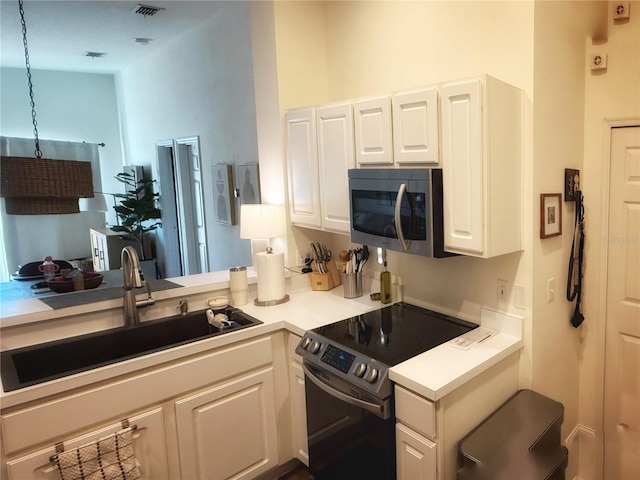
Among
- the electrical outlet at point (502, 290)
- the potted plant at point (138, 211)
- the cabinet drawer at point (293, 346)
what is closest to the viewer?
the electrical outlet at point (502, 290)

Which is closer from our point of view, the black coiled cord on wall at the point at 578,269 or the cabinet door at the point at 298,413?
the black coiled cord on wall at the point at 578,269

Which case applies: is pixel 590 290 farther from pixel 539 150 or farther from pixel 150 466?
pixel 150 466

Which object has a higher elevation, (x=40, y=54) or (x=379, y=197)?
(x=40, y=54)

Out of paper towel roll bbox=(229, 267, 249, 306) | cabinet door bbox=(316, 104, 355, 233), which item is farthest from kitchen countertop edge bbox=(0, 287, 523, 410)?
cabinet door bbox=(316, 104, 355, 233)

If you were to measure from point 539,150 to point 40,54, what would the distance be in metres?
5.40

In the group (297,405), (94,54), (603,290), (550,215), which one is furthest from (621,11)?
(94,54)

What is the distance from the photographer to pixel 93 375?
1.81m

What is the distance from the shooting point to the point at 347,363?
196 centimetres

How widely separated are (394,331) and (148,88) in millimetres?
4678

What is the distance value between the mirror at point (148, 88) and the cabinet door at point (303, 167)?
97 centimetres

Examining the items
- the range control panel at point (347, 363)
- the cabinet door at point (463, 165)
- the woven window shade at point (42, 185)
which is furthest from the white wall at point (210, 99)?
the cabinet door at point (463, 165)

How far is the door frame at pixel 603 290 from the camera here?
2.16 meters

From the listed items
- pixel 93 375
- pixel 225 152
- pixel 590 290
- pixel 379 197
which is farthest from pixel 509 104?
pixel 225 152

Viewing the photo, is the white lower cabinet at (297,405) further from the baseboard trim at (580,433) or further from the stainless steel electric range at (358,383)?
the baseboard trim at (580,433)
